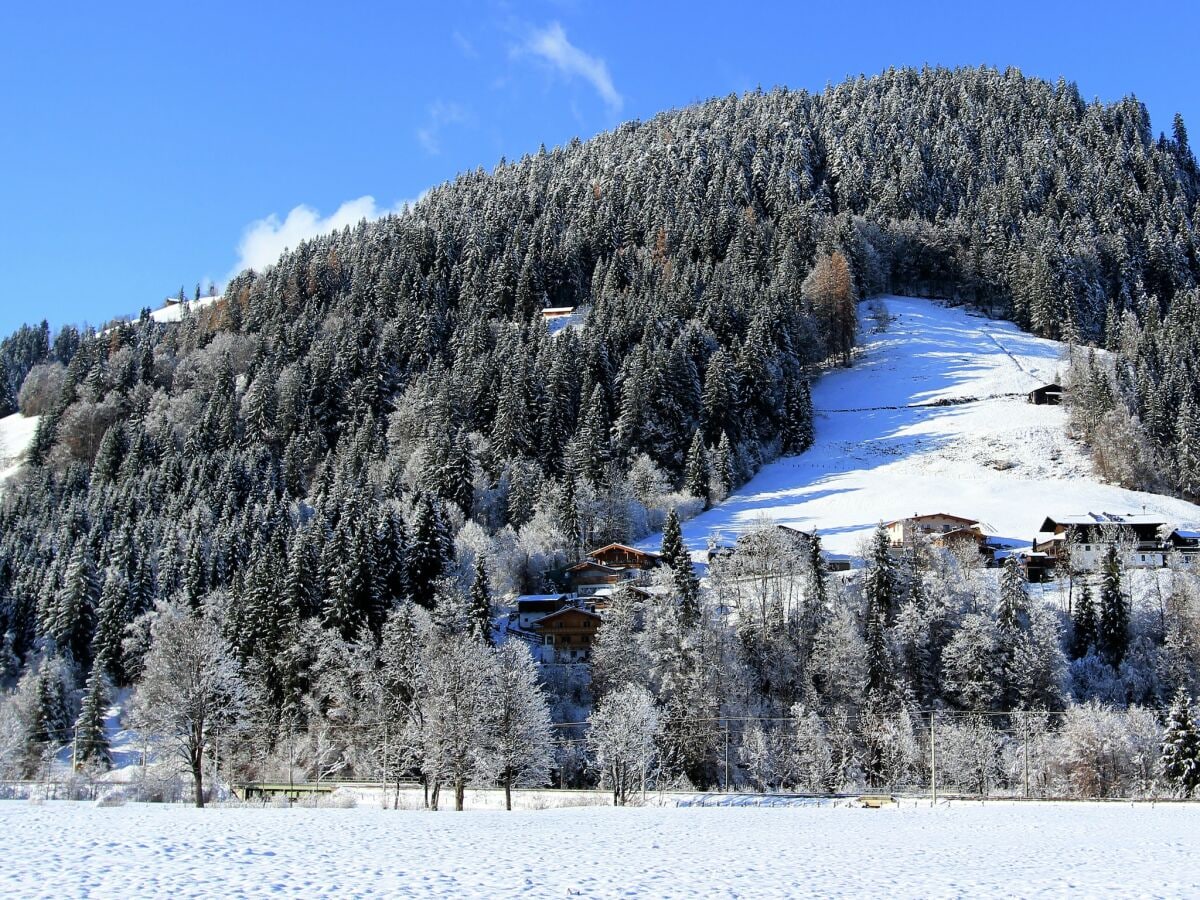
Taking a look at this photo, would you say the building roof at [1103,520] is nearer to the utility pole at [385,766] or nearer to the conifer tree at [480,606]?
the conifer tree at [480,606]

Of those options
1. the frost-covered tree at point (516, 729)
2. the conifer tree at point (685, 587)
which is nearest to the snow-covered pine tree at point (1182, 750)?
the conifer tree at point (685, 587)

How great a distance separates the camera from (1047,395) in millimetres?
110688

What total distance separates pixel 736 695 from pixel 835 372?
77536 mm

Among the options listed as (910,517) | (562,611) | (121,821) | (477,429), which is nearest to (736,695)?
(562,611)

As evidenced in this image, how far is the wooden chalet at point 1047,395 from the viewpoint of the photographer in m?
110

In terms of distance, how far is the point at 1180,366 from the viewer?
107312 mm

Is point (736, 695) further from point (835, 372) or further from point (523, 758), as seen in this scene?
point (835, 372)

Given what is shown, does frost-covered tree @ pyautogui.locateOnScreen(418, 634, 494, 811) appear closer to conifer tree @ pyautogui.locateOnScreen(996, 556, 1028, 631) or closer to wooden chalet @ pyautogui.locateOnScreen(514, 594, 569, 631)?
wooden chalet @ pyautogui.locateOnScreen(514, 594, 569, 631)

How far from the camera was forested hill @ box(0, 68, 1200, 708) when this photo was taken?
82750 mm

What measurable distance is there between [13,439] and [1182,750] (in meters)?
158

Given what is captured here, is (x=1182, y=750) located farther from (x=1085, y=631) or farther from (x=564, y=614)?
(x=564, y=614)

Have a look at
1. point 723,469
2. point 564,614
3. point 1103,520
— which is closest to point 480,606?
point 564,614

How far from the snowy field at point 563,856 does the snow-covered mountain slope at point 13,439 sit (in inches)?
5137

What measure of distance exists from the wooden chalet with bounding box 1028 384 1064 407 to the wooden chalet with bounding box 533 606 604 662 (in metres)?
66.7
